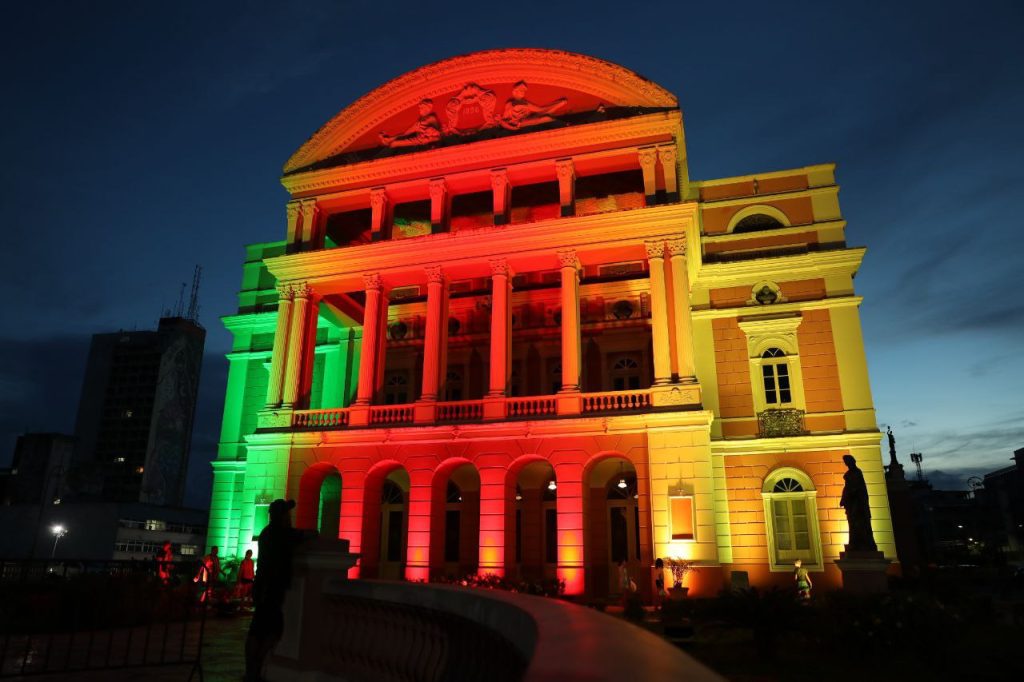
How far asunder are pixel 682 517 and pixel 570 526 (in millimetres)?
3515

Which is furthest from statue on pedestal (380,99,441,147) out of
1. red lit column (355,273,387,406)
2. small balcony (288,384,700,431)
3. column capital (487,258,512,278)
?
small balcony (288,384,700,431)

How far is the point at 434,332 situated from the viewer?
25875mm

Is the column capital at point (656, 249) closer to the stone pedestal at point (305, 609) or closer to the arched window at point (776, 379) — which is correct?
the arched window at point (776, 379)

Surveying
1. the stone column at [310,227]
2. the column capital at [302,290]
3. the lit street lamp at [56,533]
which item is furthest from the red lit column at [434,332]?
the lit street lamp at [56,533]

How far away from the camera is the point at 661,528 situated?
850 inches

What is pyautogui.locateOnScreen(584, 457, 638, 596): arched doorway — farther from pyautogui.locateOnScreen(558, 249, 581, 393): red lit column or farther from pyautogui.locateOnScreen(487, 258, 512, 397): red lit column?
pyautogui.locateOnScreen(487, 258, 512, 397): red lit column

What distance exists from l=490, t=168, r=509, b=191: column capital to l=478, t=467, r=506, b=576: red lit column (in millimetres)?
10876

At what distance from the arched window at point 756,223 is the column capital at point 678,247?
18.6 feet

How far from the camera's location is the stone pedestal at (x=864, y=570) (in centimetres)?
1566

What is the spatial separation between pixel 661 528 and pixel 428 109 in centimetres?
1886

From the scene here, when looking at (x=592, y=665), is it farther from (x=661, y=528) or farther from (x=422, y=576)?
(x=422, y=576)

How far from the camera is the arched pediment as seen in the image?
2664 centimetres

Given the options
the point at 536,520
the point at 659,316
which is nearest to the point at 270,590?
the point at 659,316

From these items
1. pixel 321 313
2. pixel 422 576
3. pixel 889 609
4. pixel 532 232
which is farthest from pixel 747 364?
pixel 321 313
